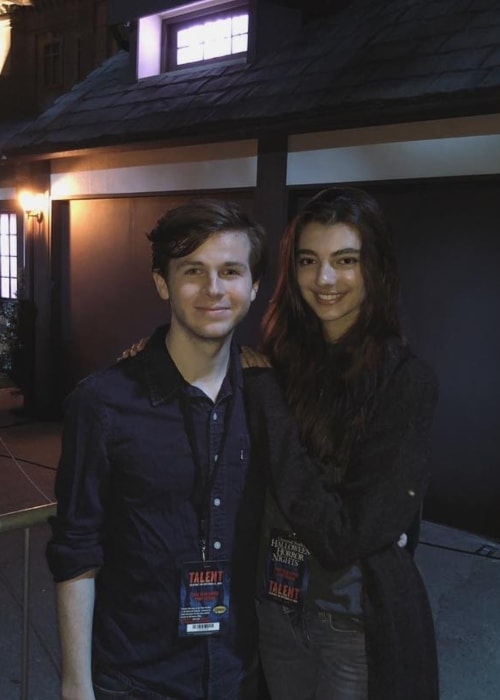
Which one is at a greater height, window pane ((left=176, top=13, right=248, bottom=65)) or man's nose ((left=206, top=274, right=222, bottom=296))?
window pane ((left=176, top=13, right=248, bottom=65))

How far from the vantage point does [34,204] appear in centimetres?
905

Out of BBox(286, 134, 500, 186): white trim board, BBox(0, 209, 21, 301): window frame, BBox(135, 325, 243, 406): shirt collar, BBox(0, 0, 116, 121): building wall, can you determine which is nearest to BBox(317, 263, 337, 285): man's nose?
BBox(135, 325, 243, 406): shirt collar

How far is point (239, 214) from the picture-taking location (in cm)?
178

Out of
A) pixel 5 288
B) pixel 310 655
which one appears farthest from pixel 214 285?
pixel 5 288

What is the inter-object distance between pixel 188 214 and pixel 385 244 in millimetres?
599

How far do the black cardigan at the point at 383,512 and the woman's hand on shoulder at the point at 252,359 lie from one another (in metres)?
0.26

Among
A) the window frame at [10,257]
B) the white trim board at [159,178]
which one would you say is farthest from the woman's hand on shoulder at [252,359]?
the window frame at [10,257]

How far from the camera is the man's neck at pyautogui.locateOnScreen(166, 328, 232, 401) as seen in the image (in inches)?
69.9

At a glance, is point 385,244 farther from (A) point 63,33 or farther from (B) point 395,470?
(A) point 63,33

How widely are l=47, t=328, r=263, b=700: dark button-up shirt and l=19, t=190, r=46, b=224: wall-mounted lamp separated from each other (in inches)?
310

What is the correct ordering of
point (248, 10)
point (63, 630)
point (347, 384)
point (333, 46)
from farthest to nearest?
point (248, 10) < point (333, 46) < point (347, 384) < point (63, 630)

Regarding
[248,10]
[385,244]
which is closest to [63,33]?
[248,10]

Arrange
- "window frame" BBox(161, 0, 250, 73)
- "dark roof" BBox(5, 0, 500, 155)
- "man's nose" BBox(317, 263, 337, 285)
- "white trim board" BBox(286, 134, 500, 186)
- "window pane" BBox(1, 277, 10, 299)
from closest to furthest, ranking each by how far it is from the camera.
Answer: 1. "man's nose" BBox(317, 263, 337, 285)
2. "dark roof" BBox(5, 0, 500, 155)
3. "white trim board" BBox(286, 134, 500, 186)
4. "window frame" BBox(161, 0, 250, 73)
5. "window pane" BBox(1, 277, 10, 299)

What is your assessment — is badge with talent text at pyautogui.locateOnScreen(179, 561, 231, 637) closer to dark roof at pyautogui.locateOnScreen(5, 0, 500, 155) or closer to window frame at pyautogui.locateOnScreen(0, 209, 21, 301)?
dark roof at pyautogui.locateOnScreen(5, 0, 500, 155)
